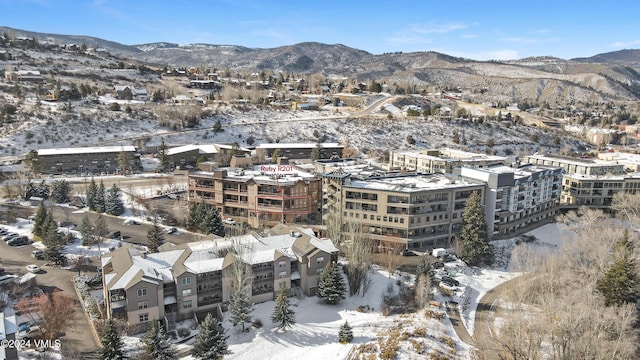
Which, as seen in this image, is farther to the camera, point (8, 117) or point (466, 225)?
point (8, 117)

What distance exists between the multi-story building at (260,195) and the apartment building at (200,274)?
12476 millimetres

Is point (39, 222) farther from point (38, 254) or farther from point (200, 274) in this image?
point (200, 274)

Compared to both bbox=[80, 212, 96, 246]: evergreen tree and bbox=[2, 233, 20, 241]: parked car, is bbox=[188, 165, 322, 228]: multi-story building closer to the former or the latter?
bbox=[80, 212, 96, 246]: evergreen tree

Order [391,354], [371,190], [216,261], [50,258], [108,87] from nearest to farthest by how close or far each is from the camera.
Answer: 1. [391,354]
2. [216,261]
3. [50,258]
4. [371,190]
5. [108,87]

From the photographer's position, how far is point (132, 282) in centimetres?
3472

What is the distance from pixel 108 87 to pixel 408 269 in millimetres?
115291

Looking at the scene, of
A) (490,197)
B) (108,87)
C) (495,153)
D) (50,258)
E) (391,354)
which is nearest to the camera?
(391,354)

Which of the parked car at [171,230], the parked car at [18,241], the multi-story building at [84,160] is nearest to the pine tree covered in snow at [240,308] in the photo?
the parked car at [171,230]

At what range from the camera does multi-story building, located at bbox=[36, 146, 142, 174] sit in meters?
77.6

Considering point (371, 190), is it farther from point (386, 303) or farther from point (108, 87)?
point (108, 87)

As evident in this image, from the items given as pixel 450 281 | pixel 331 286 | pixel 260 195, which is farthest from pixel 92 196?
pixel 450 281

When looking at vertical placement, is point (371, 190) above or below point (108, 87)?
below

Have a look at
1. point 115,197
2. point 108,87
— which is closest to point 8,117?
point 108,87

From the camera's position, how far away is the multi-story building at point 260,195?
5681 centimetres
